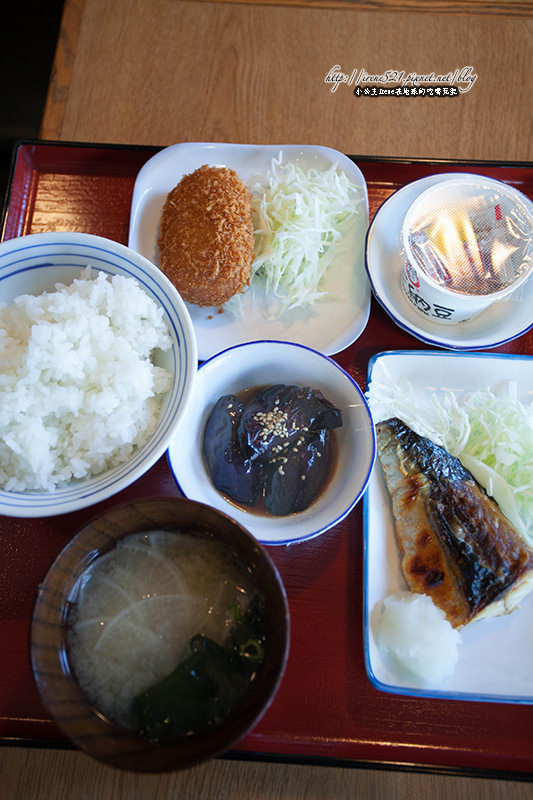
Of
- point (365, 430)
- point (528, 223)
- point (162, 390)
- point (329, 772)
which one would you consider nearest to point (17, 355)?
point (162, 390)

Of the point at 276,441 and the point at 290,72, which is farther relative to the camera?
the point at 290,72

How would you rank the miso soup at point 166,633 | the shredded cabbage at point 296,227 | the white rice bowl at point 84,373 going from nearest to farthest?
the miso soup at point 166,633 → the white rice bowl at point 84,373 → the shredded cabbage at point 296,227

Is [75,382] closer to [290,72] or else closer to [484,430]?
[484,430]

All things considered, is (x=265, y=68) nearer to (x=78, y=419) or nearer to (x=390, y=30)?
(x=390, y=30)

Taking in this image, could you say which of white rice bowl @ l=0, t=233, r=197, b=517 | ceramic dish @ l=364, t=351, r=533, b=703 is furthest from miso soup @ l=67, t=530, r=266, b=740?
ceramic dish @ l=364, t=351, r=533, b=703

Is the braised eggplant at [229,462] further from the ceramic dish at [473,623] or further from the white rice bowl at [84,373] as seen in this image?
the ceramic dish at [473,623]
